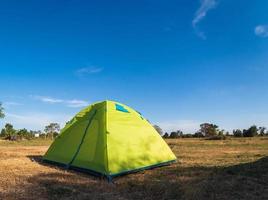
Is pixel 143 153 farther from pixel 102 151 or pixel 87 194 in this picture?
pixel 87 194

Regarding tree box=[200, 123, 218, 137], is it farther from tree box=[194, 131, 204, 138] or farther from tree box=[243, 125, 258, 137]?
tree box=[243, 125, 258, 137]

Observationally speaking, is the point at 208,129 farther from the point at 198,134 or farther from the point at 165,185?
the point at 165,185

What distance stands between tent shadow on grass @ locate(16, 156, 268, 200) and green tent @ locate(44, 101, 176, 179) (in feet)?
1.55

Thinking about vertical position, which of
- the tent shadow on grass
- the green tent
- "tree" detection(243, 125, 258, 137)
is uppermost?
"tree" detection(243, 125, 258, 137)

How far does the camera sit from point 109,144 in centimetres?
921

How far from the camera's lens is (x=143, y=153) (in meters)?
9.98

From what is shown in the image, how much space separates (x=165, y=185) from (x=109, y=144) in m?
2.44

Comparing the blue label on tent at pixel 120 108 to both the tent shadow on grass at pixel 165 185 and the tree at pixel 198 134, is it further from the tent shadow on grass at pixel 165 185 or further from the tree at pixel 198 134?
the tree at pixel 198 134

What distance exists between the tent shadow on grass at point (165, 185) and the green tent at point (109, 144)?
0.47 meters

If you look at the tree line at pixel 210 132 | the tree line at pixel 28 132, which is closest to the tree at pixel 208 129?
the tree line at pixel 210 132

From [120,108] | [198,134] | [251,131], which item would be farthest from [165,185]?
[198,134]

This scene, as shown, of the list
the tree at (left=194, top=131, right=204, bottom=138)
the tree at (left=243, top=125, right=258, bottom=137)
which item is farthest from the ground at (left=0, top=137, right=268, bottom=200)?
the tree at (left=194, top=131, right=204, bottom=138)

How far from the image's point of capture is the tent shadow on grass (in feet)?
21.9

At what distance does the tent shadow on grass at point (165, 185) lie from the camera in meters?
6.66
